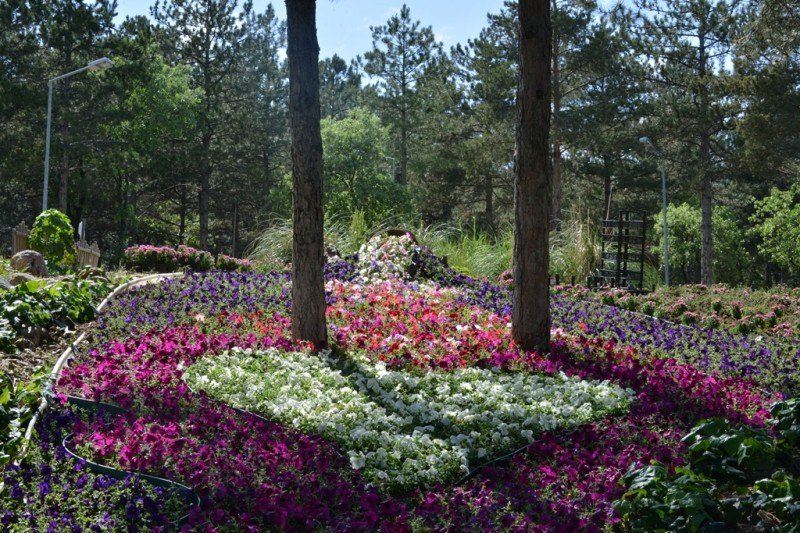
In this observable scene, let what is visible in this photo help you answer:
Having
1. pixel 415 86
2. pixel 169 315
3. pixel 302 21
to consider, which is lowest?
pixel 169 315

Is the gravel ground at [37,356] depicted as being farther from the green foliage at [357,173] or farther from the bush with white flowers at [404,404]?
the green foliage at [357,173]

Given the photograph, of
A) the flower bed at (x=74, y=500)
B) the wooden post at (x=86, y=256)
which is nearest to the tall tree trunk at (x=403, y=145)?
the wooden post at (x=86, y=256)

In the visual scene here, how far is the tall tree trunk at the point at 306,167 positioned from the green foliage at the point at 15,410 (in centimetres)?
253

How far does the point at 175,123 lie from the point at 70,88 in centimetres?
781

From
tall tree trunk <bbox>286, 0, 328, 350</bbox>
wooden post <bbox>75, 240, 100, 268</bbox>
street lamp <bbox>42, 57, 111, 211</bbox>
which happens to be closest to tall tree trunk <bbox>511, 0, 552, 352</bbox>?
tall tree trunk <bbox>286, 0, 328, 350</bbox>

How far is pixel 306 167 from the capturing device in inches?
294

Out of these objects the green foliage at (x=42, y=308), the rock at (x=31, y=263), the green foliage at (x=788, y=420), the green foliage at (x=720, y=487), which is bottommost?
the green foliage at (x=720, y=487)

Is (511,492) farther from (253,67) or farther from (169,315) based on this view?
(253,67)

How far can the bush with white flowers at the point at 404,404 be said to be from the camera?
200 inches

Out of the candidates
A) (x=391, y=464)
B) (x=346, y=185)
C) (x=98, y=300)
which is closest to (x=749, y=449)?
(x=391, y=464)

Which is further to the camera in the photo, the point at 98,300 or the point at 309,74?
the point at 98,300

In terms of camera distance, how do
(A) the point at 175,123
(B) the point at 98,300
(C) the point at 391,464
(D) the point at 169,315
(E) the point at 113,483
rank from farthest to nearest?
(A) the point at 175,123 < (B) the point at 98,300 < (D) the point at 169,315 < (C) the point at 391,464 < (E) the point at 113,483

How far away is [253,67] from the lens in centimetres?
4078

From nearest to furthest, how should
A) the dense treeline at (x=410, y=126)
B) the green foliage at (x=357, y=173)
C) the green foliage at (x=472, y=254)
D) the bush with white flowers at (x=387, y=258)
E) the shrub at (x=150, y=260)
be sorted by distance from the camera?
the bush with white flowers at (x=387, y=258), the green foliage at (x=472, y=254), the shrub at (x=150, y=260), the dense treeline at (x=410, y=126), the green foliage at (x=357, y=173)
